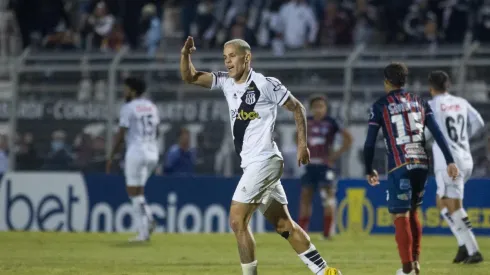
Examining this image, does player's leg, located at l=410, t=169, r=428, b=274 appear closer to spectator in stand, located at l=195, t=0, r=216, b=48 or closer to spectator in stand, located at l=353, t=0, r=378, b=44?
spectator in stand, located at l=353, t=0, r=378, b=44

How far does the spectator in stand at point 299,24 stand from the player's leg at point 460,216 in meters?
9.18

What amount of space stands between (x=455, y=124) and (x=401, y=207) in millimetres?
3533

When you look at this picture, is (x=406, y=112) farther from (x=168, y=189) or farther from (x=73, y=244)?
(x=168, y=189)

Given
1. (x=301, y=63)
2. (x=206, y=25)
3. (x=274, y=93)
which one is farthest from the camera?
(x=206, y=25)

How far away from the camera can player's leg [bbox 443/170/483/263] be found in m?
13.6

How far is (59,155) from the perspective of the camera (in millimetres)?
22203

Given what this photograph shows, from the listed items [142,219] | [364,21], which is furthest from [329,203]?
[364,21]

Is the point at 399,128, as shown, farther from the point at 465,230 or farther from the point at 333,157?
the point at 333,157

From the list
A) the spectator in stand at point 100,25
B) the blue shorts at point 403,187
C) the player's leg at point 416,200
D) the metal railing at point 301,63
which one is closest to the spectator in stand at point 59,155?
the metal railing at point 301,63

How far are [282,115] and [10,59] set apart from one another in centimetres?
578

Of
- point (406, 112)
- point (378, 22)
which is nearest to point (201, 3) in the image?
point (378, 22)

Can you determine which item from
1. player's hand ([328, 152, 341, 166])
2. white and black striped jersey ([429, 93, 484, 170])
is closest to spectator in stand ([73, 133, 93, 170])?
player's hand ([328, 152, 341, 166])

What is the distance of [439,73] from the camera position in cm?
1393

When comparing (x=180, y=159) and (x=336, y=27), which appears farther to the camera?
(x=336, y=27)
